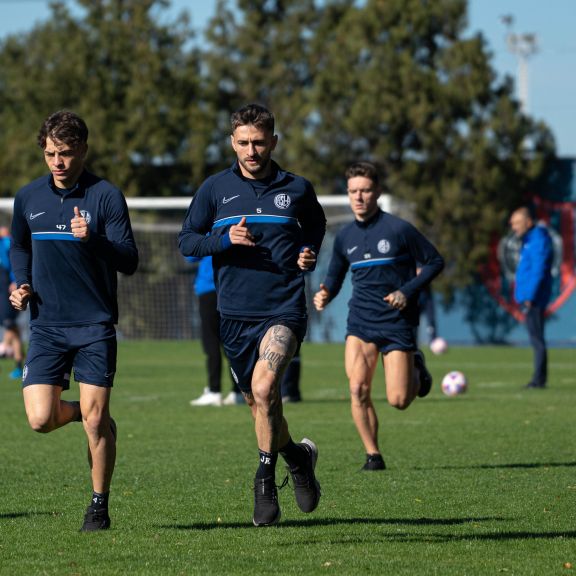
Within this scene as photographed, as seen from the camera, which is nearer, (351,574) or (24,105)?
(351,574)

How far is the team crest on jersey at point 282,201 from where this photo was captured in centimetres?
751

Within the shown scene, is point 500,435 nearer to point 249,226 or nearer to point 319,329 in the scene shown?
point 249,226

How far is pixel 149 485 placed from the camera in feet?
30.9

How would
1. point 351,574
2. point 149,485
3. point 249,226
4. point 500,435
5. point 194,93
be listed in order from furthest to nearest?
point 194,93, point 500,435, point 149,485, point 249,226, point 351,574

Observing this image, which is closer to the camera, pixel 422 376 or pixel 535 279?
pixel 422 376

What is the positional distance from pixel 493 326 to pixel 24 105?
47.5 ft

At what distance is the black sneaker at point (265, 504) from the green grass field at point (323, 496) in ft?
0.35

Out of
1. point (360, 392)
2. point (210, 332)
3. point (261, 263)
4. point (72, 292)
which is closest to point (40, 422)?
point (72, 292)

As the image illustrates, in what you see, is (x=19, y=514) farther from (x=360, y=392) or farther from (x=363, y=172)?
(x=363, y=172)

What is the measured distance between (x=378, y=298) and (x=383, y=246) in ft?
1.26

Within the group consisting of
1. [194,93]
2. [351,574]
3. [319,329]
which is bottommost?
[319,329]

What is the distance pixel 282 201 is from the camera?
7.52 m

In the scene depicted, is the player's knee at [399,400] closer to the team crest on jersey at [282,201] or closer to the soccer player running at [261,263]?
the soccer player running at [261,263]

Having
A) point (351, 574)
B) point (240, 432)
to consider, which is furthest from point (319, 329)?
point (351, 574)
